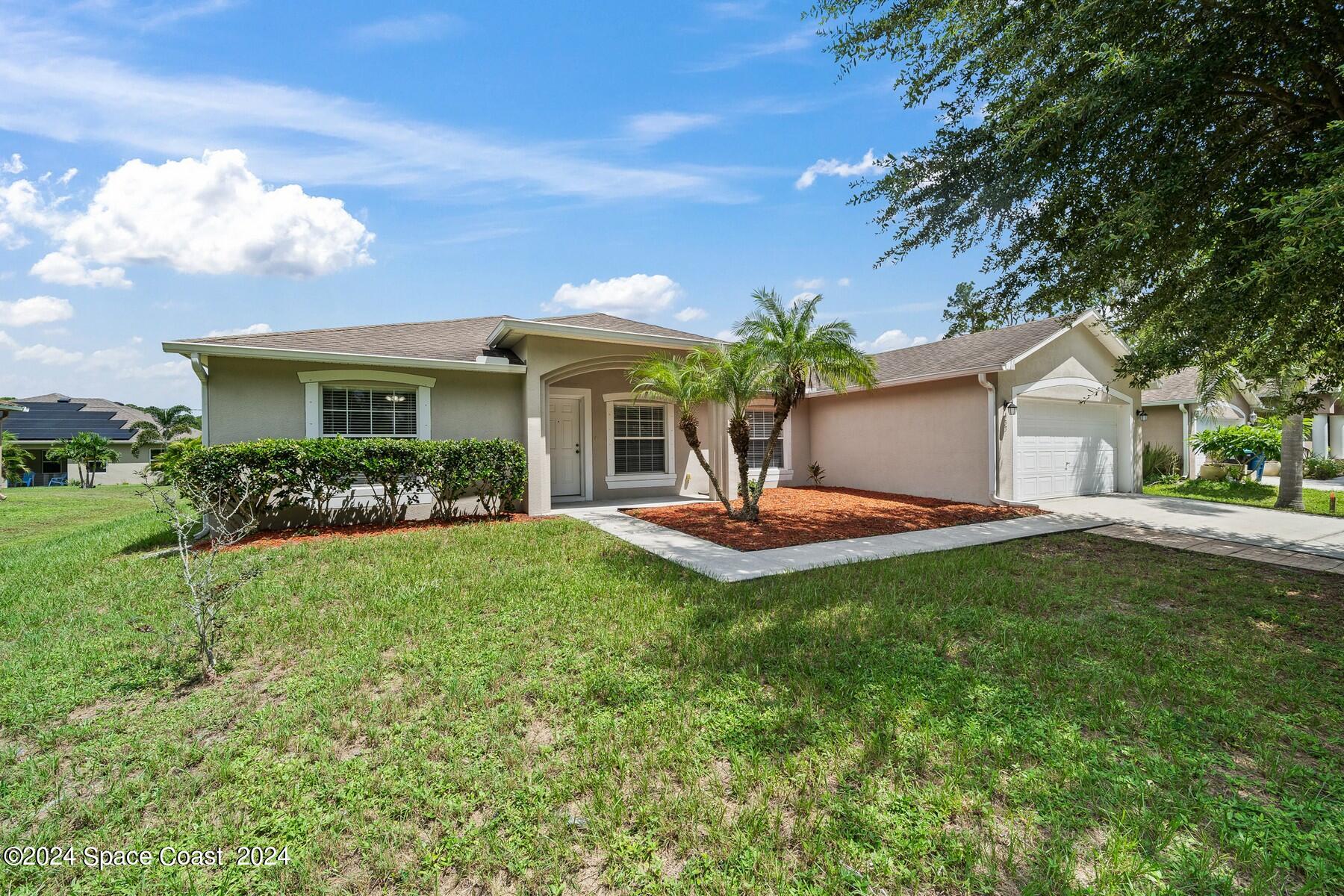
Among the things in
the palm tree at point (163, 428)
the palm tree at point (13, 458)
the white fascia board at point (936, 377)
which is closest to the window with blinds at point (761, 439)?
the white fascia board at point (936, 377)

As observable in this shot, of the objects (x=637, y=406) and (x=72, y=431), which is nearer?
(x=637, y=406)

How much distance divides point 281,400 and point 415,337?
10.4 feet

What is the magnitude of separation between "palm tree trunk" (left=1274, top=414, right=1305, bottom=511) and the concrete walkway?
588 cm

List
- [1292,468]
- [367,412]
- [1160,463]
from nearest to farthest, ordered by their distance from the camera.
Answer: [367,412] < [1292,468] < [1160,463]

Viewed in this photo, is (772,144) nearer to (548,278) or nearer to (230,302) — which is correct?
(548,278)

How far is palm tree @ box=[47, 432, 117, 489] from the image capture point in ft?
87.2

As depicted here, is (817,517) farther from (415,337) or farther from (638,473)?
(415,337)

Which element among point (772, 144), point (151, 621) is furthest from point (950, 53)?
point (151, 621)

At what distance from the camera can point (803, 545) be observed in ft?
26.3

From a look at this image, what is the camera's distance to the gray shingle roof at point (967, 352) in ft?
39.2

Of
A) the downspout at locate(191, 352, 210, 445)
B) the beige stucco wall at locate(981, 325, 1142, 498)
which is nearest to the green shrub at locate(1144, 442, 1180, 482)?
the beige stucco wall at locate(981, 325, 1142, 498)

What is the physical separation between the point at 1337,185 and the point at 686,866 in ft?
19.7

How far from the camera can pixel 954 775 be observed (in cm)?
272

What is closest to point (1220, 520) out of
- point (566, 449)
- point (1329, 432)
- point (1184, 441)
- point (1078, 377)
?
point (1078, 377)
